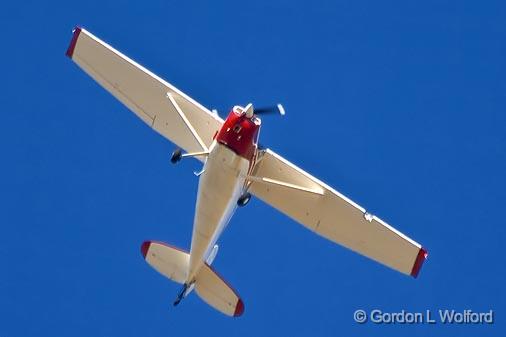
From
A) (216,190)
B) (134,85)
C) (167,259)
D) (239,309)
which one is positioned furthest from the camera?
(167,259)

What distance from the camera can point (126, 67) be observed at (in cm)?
2355

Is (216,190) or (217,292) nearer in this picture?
(216,190)

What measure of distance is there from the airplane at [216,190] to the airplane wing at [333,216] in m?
0.02

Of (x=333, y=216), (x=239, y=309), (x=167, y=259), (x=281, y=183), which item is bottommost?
(x=239, y=309)

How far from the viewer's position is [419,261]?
23.1 metres

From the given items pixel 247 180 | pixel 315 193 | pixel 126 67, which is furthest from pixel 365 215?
pixel 126 67

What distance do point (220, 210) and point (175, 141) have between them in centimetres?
313

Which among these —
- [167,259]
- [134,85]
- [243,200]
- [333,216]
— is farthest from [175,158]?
[333,216]

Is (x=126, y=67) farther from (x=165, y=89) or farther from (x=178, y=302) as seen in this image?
(x=178, y=302)

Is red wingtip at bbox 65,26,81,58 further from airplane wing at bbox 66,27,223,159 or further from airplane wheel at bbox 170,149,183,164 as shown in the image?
airplane wheel at bbox 170,149,183,164

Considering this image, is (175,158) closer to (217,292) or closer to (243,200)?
(243,200)

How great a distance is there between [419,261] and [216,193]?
18.4 ft

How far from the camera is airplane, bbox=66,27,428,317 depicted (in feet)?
69.1

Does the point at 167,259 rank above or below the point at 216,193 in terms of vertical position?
below
